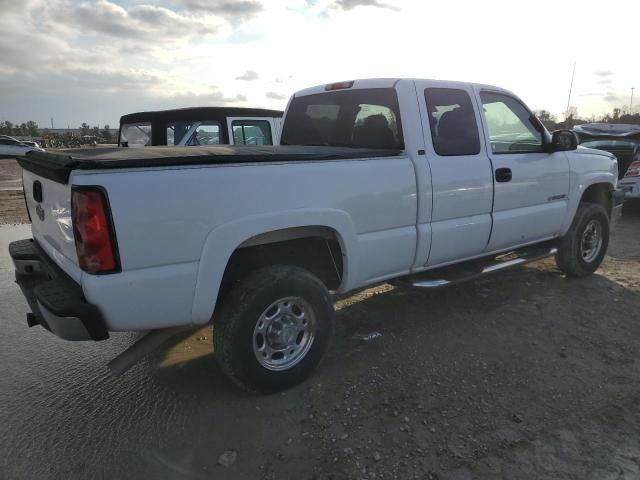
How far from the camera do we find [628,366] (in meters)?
3.55

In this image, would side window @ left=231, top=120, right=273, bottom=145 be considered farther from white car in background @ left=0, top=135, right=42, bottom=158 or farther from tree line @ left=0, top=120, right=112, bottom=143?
tree line @ left=0, top=120, right=112, bottom=143

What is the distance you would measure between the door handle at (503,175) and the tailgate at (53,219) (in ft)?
10.7

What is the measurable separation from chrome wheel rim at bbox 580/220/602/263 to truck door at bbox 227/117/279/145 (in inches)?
187

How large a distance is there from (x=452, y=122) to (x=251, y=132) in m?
4.88

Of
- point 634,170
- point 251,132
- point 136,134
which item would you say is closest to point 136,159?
point 251,132

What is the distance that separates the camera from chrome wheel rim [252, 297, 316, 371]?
3.12 m

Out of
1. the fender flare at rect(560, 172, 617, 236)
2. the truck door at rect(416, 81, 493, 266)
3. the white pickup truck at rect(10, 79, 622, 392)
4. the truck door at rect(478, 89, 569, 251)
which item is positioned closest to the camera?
the white pickup truck at rect(10, 79, 622, 392)

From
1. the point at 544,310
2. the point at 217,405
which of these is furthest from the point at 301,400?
the point at 544,310

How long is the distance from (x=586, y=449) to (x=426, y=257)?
5.46ft

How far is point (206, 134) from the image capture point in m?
7.94

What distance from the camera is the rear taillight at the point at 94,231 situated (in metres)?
2.41

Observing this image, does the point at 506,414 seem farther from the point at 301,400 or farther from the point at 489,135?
the point at 489,135

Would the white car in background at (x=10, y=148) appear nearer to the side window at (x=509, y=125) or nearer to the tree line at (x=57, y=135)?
the tree line at (x=57, y=135)

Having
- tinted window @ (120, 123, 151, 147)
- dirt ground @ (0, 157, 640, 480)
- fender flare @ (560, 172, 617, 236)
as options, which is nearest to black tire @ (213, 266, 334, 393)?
dirt ground @ (0, 157, 640, 480)
